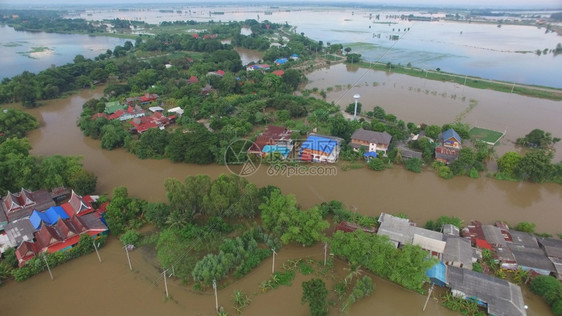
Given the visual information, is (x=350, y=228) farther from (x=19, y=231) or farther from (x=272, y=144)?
(x=19, y=231)

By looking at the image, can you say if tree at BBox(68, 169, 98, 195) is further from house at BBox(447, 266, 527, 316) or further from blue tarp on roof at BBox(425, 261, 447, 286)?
house at BBox(447, 266, 527, 316)

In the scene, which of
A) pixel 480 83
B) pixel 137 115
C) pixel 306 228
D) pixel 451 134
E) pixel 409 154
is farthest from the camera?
pixel 480 83

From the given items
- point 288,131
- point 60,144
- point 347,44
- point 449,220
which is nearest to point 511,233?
point 449,220

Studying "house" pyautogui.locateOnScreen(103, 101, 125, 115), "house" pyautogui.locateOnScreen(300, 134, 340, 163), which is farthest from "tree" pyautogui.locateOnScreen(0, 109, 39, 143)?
"house" pyautogui.locateOnScreen(300, 134, 340, 163)

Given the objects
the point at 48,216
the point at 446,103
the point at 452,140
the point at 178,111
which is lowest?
the point at 48,216

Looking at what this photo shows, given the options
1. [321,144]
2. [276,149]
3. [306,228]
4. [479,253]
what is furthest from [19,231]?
[479,253]

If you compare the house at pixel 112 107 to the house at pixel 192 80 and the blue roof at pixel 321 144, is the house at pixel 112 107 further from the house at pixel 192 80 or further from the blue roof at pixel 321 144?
the blue roof at pixel 321 144

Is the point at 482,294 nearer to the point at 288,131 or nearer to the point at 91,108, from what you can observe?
the point at 288,131
